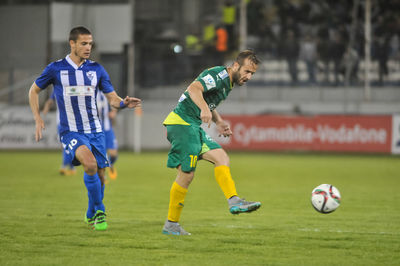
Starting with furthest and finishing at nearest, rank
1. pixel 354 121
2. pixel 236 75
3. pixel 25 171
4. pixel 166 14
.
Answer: pixel 166 14
pixel 354 121
pixel 25 171
pixel 236 75

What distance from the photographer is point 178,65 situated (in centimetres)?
2659

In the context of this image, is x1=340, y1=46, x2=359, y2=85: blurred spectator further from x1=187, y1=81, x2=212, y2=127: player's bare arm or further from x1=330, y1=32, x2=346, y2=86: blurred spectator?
x1=187, y1=81, x2=212, y2=127: player's bare arm

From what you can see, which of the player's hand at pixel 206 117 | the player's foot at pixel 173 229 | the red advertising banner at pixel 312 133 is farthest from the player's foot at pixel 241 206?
the red advertising banner at pixel 312 133

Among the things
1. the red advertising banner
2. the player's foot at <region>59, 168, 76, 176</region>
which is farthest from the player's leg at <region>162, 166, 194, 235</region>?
the red advertising banner

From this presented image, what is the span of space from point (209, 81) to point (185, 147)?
0.74 metres

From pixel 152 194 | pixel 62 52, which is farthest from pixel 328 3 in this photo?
pixel 152 194

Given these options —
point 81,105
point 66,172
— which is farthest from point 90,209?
point 66,172

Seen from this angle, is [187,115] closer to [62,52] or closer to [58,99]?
[58,99]

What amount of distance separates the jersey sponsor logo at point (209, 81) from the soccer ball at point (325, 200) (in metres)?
1.82

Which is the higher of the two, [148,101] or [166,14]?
[166,14]

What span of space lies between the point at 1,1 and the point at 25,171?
53.9 ft

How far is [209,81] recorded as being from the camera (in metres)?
6.89

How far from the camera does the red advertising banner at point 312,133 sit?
22.3 m

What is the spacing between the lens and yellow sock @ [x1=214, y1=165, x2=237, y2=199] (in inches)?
271
